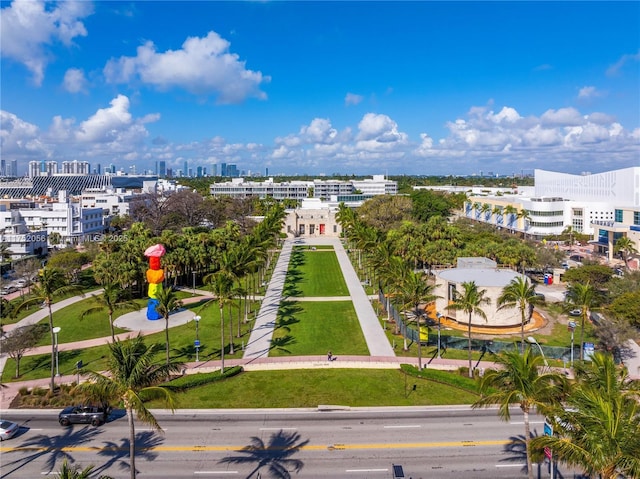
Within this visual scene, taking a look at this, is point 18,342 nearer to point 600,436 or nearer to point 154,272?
point 154,272

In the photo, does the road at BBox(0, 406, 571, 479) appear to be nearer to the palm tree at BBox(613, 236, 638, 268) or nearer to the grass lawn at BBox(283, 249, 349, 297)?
the grass lawn at BBox(283, 249, 349, 297)

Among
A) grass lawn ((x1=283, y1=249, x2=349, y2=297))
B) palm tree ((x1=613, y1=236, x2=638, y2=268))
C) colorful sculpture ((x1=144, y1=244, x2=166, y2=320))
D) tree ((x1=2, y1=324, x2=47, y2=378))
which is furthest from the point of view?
palm tree ((x1=613, y1=236, x2=638, y2=268))

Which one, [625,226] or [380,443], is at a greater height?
[625,226]

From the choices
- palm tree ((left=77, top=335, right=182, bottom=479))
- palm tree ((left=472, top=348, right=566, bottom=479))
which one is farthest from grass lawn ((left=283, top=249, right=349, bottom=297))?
palm tree ((left=472, top=348, right=566, bottom=479))

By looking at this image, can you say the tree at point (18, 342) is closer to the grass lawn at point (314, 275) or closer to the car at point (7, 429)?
the car at point (7, 429)

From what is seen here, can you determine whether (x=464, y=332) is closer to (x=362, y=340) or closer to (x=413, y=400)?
(x=362, y=340)

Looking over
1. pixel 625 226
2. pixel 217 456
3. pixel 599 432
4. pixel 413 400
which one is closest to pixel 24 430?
pixel 217 456
